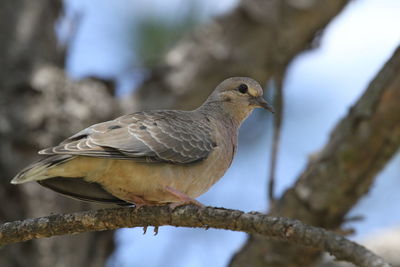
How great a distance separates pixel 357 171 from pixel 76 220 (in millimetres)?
2099

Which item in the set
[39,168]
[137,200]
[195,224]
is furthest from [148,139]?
[195,224]

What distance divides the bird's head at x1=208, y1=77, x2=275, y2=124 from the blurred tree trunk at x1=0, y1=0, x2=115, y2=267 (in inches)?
44.7

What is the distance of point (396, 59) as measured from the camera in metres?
4.31

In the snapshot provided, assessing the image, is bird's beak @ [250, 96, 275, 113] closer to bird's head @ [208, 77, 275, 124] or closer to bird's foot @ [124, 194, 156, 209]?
bird's head @ [208, 77, 275, 124]

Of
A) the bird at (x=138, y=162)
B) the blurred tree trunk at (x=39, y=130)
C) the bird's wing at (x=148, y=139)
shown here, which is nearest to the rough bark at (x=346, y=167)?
the bird at (x=138, y=162)

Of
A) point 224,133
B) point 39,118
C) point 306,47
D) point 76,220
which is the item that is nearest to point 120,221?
point 76,220

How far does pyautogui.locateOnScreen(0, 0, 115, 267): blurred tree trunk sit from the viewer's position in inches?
200

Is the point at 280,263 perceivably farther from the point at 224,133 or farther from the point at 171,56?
the point at 171,56

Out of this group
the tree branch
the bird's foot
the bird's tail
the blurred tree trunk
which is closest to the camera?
the tree branch

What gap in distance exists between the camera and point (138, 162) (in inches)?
146

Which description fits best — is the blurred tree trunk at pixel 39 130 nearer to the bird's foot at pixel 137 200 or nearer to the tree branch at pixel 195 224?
the bird's foot at pixel 137 200

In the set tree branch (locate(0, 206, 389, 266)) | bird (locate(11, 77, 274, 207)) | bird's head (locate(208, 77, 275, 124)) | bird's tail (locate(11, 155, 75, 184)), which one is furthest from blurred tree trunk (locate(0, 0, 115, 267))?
tree branch (locate(0, 206, 389, 266))

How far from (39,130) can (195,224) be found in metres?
2.62

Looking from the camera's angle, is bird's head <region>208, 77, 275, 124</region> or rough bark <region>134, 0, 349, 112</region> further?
rough bark <region>134, 0, 349, 112</region>
